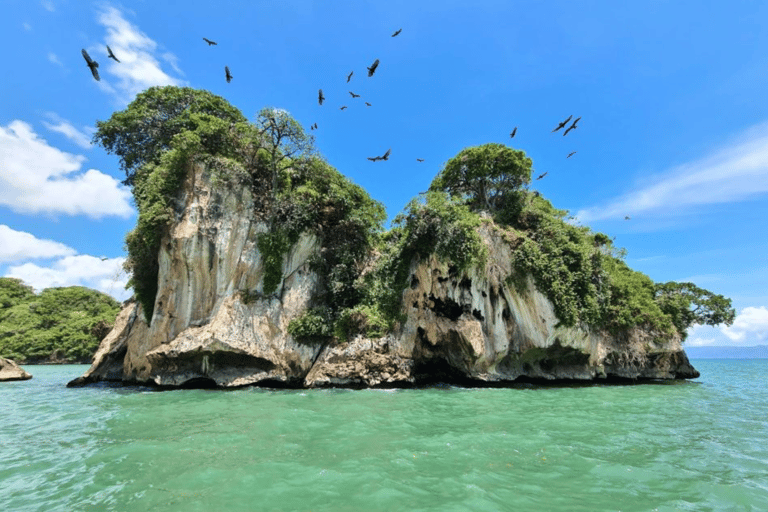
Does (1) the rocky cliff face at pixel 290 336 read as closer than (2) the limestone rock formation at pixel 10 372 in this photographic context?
Yes

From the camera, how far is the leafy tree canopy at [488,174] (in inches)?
877

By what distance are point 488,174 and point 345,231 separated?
34.1 feet

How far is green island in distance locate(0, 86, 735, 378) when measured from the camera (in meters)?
18.0

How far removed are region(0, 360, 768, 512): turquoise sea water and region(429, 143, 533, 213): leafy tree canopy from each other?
14.7 m

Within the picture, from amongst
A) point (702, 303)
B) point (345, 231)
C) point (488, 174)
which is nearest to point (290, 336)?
point (345, 231)

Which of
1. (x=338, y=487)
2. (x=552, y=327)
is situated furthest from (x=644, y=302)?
(x=338, y=487)

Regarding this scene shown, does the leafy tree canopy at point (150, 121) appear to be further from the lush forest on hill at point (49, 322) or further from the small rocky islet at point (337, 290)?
the lush forest on hill at point (49, 322)

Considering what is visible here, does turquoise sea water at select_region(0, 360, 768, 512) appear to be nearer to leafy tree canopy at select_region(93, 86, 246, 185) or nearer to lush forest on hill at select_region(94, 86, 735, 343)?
lush forest on hill at select_region(94, 86, 735, 343)

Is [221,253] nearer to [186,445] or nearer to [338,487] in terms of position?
[186,445]

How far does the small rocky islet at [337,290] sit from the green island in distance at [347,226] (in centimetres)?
10

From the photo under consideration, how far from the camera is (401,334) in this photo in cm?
1766

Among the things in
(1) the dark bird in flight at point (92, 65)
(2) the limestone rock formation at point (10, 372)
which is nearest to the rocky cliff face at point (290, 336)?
(2) the limestone rock formation at point (10, 372)

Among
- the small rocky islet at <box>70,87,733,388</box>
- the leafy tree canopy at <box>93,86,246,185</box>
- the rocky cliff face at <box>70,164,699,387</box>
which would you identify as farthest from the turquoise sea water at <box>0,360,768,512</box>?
the leafy tree canopy at <box>93,86,246,185</box>

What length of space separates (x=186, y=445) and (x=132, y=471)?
4.58 ft
